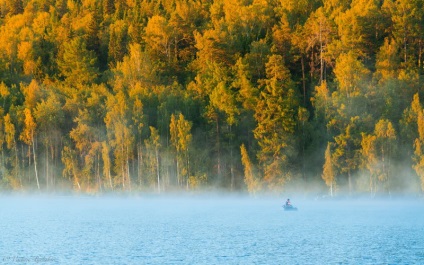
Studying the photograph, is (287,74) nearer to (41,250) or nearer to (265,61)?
(265,61)

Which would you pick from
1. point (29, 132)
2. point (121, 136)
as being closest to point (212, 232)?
point (121, 136)

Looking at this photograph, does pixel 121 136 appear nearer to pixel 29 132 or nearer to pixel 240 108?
pixel 29 132

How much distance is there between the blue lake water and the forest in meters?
3.63

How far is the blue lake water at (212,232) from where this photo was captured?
41156mm

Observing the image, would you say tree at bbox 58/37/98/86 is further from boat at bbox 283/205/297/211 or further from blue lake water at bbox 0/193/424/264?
boat at bbox 283/205/297/211

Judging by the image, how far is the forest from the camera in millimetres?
80000

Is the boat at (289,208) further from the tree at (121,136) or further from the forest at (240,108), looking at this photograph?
the tree at (121,136)

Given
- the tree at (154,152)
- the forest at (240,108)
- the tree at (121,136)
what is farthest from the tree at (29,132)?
the tree at (154,152)

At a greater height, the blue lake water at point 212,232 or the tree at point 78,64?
the tree at point 78,64

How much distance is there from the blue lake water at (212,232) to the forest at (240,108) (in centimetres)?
363

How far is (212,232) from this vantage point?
52438 millimetres

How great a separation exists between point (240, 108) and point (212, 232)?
116ft

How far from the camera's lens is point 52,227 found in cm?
5706

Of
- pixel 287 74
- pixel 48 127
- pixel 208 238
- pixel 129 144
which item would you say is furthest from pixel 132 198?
pixel 208 238
